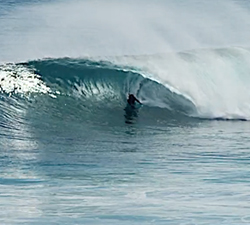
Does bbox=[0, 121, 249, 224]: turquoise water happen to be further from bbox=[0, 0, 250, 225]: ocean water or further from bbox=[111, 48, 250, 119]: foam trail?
bbox=[111, 48, 250, 119]: foam trail

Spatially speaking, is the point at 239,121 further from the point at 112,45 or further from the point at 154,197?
the point at 154,197

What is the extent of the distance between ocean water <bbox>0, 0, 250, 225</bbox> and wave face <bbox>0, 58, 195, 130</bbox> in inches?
0.8

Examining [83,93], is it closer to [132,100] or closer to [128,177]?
[132,100]

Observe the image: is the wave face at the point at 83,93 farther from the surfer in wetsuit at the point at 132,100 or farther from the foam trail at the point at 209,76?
the foam trail at the point at 209,76

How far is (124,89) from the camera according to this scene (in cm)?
1625

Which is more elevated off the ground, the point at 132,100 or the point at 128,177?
the point at 128,177

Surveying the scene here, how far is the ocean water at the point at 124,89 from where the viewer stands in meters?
10.4

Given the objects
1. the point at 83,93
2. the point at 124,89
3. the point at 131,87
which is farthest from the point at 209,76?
the point at 83,93

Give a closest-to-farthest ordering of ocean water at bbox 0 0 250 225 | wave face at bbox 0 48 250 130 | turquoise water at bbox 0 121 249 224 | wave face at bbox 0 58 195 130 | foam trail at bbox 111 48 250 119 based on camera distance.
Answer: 1. turquoise water at bbox 0 121 249 224
2. ocean water at bbox 0 0 250 225
3. wave face at bbox 0 58 195 130
4. wave face at bbox 0 48 250 130
5. foam trail at bbox 111 48 250 119

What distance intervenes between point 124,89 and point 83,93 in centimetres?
79

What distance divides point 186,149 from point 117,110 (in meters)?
4.09

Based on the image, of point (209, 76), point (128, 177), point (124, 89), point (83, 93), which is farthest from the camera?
point (209, 76)

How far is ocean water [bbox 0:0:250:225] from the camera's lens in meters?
10.4

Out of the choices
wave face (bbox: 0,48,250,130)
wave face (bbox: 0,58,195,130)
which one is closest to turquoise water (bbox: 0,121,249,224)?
wave face (bbox: 0,58,195,130)
